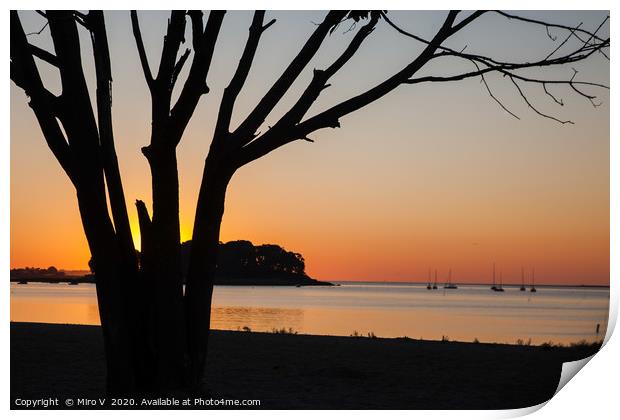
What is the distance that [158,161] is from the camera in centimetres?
731

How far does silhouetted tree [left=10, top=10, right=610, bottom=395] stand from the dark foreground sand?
843 millimetres

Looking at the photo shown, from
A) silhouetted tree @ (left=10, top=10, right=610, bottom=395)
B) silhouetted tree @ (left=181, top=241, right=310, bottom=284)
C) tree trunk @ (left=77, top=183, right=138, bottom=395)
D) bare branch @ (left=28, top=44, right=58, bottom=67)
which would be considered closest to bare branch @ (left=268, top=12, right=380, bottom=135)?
silhouetted tree @ (left=10, top=10, right=610, bottom=395)

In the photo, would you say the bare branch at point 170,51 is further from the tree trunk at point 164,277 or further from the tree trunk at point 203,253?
the tree trunk at point 203,253

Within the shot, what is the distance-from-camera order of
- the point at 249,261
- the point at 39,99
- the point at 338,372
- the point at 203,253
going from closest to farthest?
the point at 39,99, the point at 203,253, the point at 338,372, the point at 249,261

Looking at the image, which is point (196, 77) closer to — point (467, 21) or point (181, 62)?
point (181, 62)


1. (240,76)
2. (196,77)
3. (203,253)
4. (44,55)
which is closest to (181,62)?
(196,77)

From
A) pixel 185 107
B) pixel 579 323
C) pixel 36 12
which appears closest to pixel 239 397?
pixel 185 107

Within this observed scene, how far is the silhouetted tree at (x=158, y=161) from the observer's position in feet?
23.7

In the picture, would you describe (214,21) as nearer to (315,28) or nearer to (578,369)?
(315,28)

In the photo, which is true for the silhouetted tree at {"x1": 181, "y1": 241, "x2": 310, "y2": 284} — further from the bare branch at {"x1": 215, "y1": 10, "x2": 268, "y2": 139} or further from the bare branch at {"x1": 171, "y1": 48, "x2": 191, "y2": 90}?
the bare branch at {"x1": 171, "y1": 48, "x2": 191, "y2": 90}

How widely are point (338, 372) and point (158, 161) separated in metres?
3.67

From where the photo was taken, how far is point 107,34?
791cm

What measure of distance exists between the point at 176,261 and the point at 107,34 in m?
2.18

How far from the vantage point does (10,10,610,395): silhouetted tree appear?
7.22 meters
